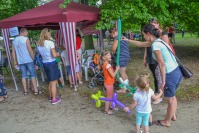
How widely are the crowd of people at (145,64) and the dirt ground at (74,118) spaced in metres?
0.20

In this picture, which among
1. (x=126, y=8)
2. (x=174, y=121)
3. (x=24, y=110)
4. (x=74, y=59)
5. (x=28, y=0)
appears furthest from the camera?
(x=28, y=0)

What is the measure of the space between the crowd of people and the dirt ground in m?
0.20

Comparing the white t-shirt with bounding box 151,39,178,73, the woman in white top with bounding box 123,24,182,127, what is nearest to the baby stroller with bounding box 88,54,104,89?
the woman in white top with bounding box 123,24,182,127

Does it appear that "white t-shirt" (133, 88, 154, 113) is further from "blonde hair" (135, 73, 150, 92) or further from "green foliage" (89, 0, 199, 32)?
"green foliage" (89, 0, 199, 32)

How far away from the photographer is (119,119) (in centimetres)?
443

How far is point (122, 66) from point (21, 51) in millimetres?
2528

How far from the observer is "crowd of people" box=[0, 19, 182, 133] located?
3.56m

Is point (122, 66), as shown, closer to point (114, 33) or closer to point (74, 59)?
point (114, 33)

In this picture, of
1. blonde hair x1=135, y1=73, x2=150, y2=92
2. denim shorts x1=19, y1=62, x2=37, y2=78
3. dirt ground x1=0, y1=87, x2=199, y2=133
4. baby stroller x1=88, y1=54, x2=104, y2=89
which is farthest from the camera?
baby stroller x1=88, y1=54, x2=104, y2=89

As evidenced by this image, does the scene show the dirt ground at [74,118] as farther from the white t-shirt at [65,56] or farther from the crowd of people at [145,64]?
the white t-shirt at [65,56]

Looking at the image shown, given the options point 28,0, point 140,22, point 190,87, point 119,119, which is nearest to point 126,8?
point 140,22

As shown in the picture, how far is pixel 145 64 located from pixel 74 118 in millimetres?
1916

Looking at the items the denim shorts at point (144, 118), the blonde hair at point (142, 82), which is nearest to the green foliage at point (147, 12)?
the blonde hair at point (142, 82)

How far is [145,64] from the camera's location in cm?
527
